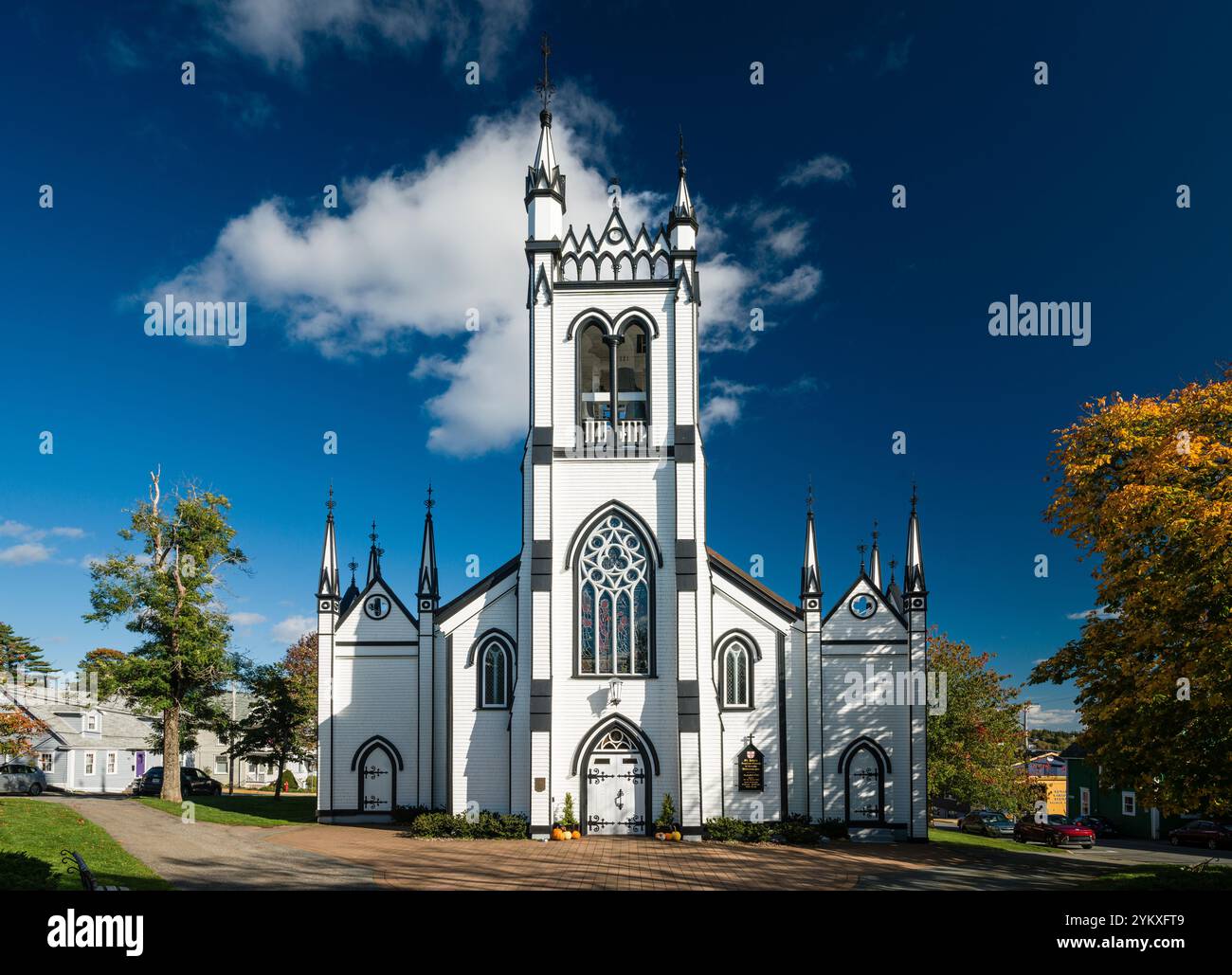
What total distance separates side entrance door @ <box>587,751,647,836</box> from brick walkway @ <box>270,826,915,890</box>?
69cm

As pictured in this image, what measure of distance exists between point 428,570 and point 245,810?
13.0m

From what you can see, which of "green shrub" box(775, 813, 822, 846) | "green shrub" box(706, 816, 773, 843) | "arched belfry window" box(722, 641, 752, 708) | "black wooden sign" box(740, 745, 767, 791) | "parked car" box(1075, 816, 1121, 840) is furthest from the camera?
"parked car" box(1075, 816, 1121, 840)

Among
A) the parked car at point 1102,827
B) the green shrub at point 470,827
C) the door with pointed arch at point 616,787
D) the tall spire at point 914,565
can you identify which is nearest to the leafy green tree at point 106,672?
the green shrub at point 470,827

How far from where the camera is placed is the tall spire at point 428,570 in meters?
31.2

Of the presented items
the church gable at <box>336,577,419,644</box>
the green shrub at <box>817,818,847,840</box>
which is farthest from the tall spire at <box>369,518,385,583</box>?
the green shrub at <box>817,818,847,840</box>

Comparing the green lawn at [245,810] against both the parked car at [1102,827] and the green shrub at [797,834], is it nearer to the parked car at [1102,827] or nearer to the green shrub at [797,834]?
the green shrub at [797,834]

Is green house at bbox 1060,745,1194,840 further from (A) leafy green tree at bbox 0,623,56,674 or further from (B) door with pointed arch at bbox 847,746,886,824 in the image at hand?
(A) leafy green tree at bbox 0,623,56,674

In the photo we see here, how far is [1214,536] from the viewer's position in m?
17.0

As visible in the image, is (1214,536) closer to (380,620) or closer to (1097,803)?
(380,620)

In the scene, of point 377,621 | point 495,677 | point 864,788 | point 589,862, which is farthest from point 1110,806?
point 377,621

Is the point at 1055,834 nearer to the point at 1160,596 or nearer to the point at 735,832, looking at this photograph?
the point at 735,832

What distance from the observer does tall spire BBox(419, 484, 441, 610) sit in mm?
31219
